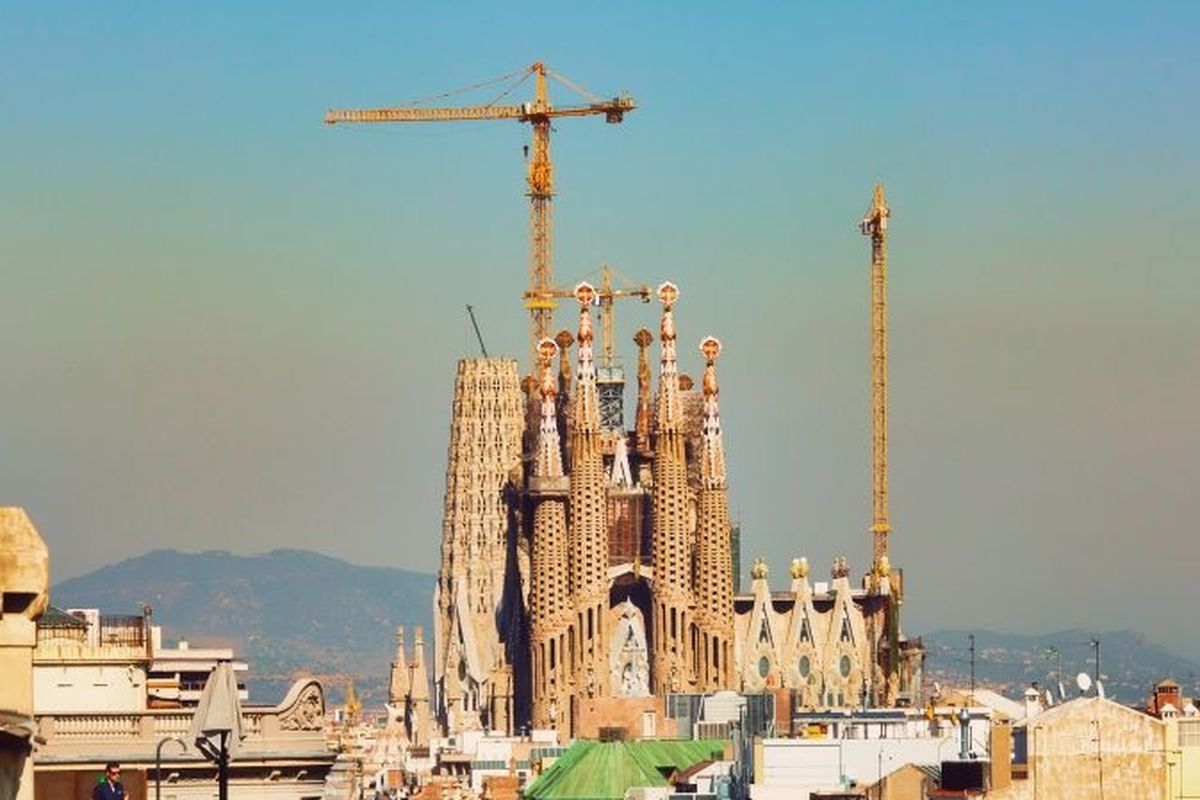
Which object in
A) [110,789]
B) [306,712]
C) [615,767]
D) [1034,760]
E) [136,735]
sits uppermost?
[615,767]

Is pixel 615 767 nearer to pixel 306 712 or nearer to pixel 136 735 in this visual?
pixel 306 712

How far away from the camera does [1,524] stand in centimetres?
1822

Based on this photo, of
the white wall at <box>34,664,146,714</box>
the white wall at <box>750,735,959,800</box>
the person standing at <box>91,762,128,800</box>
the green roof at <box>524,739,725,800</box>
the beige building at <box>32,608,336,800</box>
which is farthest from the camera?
the green roof at <box>524,739,725,800</box>

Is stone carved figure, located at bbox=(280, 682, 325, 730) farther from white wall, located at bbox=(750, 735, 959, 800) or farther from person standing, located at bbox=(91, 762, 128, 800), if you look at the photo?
white wall, located at bbox=(750, 735, 959, 800)

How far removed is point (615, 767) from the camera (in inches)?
4326

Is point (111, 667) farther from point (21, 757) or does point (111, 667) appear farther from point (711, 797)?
point (711, 797)

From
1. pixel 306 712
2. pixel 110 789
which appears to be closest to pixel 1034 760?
Answer: pixel 306 712

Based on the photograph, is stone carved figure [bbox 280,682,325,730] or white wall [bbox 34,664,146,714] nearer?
stone carved figure [bbox 280,682,325,730]

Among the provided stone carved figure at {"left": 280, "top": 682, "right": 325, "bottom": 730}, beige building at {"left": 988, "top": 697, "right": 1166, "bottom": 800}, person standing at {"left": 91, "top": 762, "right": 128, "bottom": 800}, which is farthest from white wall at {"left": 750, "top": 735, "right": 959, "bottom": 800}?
person standing at {"left": 91, "top": 762, "right": 128, "bottom": 800}

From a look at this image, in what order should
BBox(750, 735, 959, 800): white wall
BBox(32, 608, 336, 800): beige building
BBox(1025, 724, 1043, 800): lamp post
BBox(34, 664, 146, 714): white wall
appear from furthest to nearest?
BBox(750, 735, 959, 800): white wall < BBox(1025, 724, 1043, 800): lamp post < BBox(34, 664, 146, 714): white wall < BBox(32, 608, 336, 800): beige building

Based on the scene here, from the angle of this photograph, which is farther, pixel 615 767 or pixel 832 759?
pixel 615 767

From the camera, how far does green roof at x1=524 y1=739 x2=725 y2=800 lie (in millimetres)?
107188

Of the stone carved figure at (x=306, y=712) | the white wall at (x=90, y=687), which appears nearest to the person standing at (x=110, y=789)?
the stone carved figure at (x=306, y=712)

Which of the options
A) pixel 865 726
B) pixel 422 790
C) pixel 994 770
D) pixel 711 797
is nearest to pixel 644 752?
pixel 865 726
